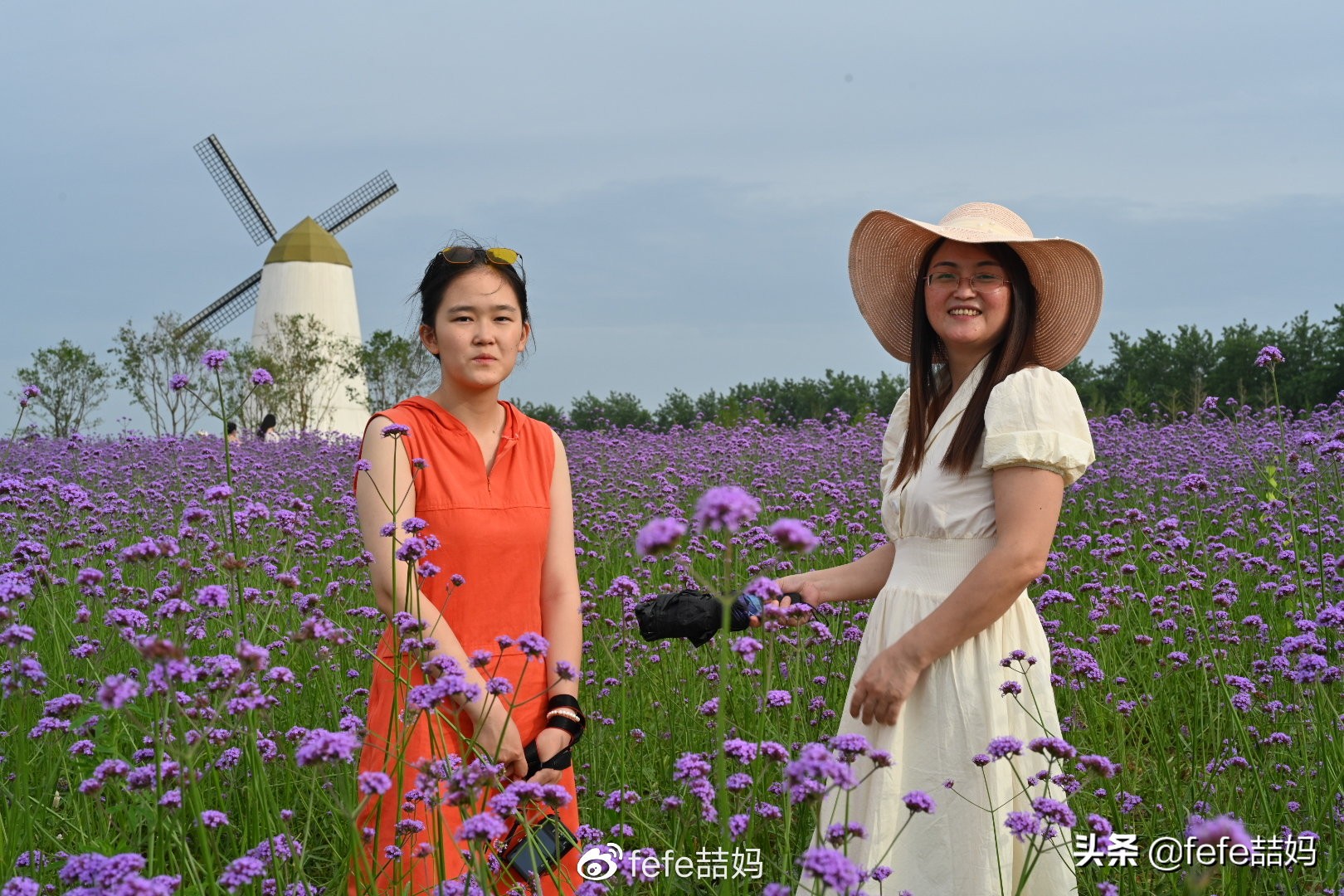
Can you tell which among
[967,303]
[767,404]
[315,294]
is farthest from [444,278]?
[315,294]

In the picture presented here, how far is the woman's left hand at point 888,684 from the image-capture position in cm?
249

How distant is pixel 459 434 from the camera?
2.94 meters

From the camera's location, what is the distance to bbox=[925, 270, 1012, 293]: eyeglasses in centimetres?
277

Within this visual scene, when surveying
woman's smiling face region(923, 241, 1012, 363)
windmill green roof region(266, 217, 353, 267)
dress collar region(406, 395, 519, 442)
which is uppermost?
windmill green roof region(266, 217, 353, 267)

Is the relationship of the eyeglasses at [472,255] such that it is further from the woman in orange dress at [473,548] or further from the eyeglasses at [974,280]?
the eyeglasses at [974,280]

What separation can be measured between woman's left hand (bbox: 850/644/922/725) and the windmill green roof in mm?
33317

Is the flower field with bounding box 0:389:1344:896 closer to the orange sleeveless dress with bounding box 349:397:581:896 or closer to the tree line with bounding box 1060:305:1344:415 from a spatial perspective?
the orange sleeveless dress with bounding box 349:397:581:896

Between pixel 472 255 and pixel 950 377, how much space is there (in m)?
1.25

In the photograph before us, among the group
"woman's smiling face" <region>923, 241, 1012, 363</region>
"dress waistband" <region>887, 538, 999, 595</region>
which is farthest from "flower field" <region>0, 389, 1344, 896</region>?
"woman's smiling face" <region>923, 241, 1012, 363</region>

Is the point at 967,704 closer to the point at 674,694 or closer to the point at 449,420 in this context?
the point at 449,420

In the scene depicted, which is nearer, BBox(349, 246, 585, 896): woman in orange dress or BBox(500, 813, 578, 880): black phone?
BBox(500, 813, 578, 880): black phone

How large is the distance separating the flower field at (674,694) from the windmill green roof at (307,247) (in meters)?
26.8

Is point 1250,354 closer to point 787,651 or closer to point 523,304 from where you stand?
point 787,651

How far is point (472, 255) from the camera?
2980 millimetres
